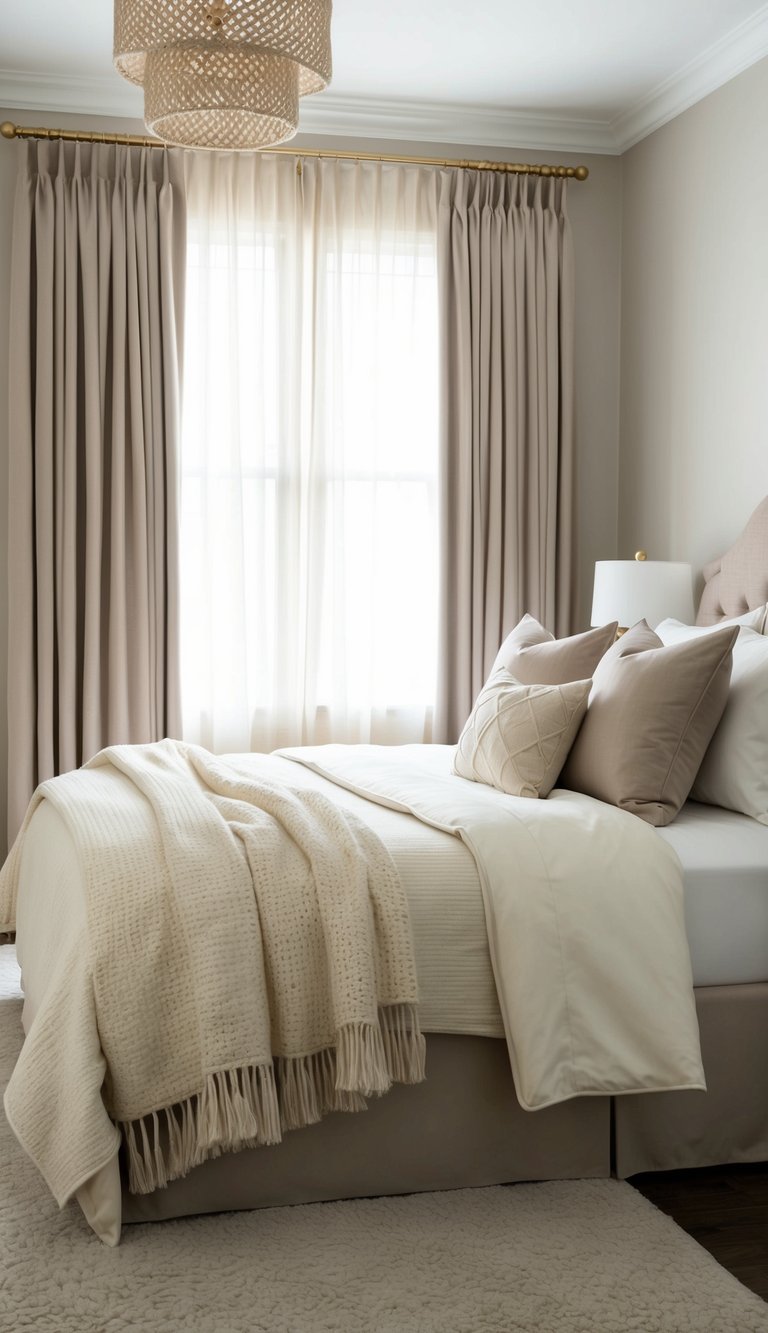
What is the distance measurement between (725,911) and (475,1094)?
59cm

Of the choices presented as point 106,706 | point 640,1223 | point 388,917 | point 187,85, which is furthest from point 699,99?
point 640,1223

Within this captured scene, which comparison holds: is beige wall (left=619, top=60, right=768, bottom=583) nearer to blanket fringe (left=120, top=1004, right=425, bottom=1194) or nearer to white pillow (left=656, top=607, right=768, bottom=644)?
white pillow (left=656, top=607, right=768, bottom=644)

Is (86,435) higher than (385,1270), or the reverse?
(86,435)

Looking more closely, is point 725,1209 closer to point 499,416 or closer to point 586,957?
point 586,957

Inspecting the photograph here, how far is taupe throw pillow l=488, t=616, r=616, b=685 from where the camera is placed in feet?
10.1

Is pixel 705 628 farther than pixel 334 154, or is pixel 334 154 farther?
pixel 334 154

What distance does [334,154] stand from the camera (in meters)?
4.49

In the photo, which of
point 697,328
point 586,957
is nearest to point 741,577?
point 697,328

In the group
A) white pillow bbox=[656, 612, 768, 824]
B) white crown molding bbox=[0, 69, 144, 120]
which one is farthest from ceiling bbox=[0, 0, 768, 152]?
white pillow bbox=[656, 612, 768, 824]

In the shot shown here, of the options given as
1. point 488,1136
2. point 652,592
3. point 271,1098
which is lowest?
point 488,1136

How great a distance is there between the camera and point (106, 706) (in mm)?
4371

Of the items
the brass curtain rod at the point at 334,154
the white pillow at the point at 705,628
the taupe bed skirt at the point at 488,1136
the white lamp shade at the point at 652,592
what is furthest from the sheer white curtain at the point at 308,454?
the taupe bed skirt at the point at 488,1136

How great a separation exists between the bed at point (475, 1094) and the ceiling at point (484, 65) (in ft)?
8.50

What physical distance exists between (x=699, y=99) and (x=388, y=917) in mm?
3264
